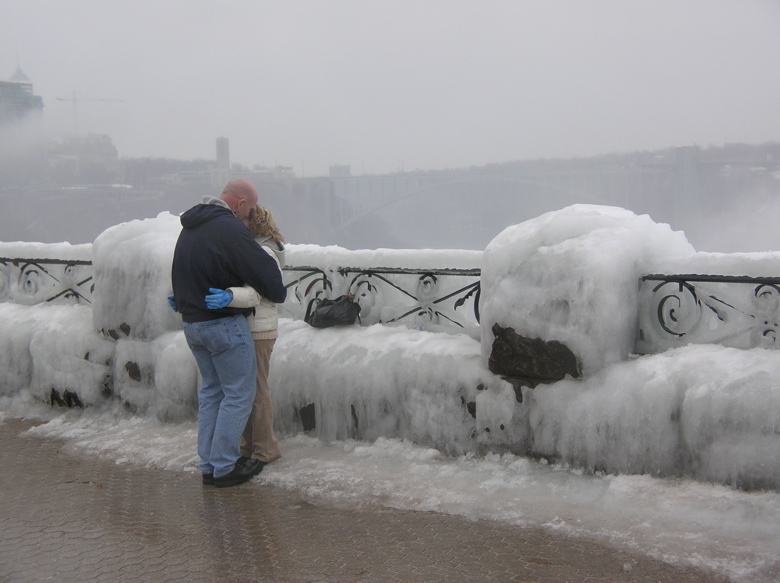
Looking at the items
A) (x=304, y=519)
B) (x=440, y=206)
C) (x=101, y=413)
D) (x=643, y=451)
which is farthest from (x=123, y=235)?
(x=440, y=206)

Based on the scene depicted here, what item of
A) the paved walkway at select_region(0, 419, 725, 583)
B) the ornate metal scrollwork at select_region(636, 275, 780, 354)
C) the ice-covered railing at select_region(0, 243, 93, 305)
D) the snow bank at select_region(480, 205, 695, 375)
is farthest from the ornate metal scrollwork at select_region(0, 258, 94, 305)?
the ornate metal scrollwork at select_region(636, 275, 780, 354)

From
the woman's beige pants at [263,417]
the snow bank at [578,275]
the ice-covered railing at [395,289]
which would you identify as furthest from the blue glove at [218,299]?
A: the snow bank at [578,275]

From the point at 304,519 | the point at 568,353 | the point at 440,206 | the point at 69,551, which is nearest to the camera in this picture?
the point at 69,551

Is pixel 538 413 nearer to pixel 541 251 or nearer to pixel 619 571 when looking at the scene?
pixel 541 251

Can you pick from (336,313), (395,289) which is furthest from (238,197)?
(395,289)

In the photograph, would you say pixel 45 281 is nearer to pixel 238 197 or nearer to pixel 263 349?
pixel 238 197

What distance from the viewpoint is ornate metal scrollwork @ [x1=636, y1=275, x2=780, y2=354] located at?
3799 millimetres

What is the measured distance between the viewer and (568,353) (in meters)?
4.05

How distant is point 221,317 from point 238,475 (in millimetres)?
923

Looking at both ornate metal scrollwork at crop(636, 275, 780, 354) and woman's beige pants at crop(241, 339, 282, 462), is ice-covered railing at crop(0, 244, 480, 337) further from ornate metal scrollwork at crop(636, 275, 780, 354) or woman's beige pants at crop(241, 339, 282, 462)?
ornate metal scrollwork at crop(636, 275, 780, 354)

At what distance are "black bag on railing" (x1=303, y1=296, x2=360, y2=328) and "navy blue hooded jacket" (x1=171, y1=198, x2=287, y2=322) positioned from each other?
32.7 inches

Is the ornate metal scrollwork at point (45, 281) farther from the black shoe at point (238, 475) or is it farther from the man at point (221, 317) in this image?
the black shoe at point (238, 475)

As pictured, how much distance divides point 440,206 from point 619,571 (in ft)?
202

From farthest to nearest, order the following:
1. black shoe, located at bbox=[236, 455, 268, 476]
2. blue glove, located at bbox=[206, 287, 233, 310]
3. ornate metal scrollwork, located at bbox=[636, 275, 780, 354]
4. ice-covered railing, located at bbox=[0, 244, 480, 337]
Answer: ice-covered railing, located at bbox=[0, 244, 480, 337], black shoe, located at bbox=[236, 455, 268, 476], blue glove, located at bbox=[206, 287, 233, 310], ornate metal scrollwork, located at bbox=[636, 275, 780, 354]
